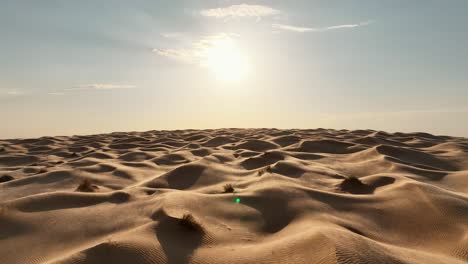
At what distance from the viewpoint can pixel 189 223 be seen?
197cm

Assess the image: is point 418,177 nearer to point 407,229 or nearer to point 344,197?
point 344,197

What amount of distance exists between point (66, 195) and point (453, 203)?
2756 mm

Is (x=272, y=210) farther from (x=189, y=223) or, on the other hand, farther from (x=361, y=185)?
(x=361, y=185)

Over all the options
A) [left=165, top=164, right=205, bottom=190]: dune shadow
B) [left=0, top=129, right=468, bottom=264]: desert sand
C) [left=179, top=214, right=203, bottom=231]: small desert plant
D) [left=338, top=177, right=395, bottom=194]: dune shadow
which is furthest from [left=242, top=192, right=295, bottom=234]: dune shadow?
[left=165, top=164, right=205, bottom=190]: dune shadow

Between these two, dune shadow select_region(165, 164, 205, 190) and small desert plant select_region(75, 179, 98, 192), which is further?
dune shadow select_region(165, 164, 205, 190)

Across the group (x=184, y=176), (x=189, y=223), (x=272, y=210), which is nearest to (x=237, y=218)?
(x=272, y=210)

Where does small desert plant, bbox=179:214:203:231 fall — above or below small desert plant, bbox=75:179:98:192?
above

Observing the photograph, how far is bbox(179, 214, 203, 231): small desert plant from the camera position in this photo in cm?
195

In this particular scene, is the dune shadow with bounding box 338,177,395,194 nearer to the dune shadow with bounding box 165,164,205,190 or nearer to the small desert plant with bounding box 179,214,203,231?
the dune shadow with bounding box 165,164,205,190

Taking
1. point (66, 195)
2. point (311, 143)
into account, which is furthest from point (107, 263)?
point (311, 143)

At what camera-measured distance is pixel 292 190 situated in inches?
108

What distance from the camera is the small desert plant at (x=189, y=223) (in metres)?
1.95

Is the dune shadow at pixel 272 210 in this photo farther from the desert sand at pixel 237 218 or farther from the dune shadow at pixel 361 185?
the dune shadow at pixel 361 185

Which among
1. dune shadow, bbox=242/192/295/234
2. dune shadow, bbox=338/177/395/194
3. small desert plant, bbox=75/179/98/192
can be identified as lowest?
small desert plant, bbox=75/179/98/192
